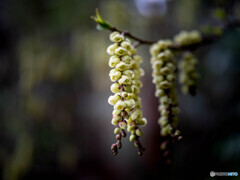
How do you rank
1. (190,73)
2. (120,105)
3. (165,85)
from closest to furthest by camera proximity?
1. (120,105)
2. (165,85)
3. (190,73)

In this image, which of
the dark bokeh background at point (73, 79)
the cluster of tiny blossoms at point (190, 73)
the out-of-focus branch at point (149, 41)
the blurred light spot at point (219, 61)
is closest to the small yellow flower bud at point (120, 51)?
the out-of-focus branch at point (149, 41)

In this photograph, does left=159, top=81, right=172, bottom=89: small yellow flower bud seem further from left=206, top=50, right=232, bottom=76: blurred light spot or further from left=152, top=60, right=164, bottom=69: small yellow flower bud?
left=206, top=50, right=232, bottom=76: blurred light spot

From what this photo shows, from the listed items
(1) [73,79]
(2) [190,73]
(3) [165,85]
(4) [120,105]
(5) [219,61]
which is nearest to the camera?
(4) [120,105]

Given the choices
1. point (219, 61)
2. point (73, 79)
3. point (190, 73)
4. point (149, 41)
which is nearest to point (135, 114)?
point (149, 41)

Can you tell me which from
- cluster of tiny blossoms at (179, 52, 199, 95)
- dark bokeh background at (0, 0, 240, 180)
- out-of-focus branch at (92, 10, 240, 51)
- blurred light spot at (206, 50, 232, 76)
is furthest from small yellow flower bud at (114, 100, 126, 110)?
blurred light spot at (206, 50, 232, 76)

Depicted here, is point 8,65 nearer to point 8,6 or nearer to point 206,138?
point 8,6

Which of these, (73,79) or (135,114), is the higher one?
(73,79)

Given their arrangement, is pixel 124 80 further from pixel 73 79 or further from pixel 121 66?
pixel 73 79

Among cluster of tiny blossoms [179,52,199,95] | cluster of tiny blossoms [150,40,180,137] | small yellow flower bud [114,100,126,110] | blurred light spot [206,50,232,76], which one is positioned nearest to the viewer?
small yellow flower bud [114,100,126,110]

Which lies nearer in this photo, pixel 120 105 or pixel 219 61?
pixel 120 105
